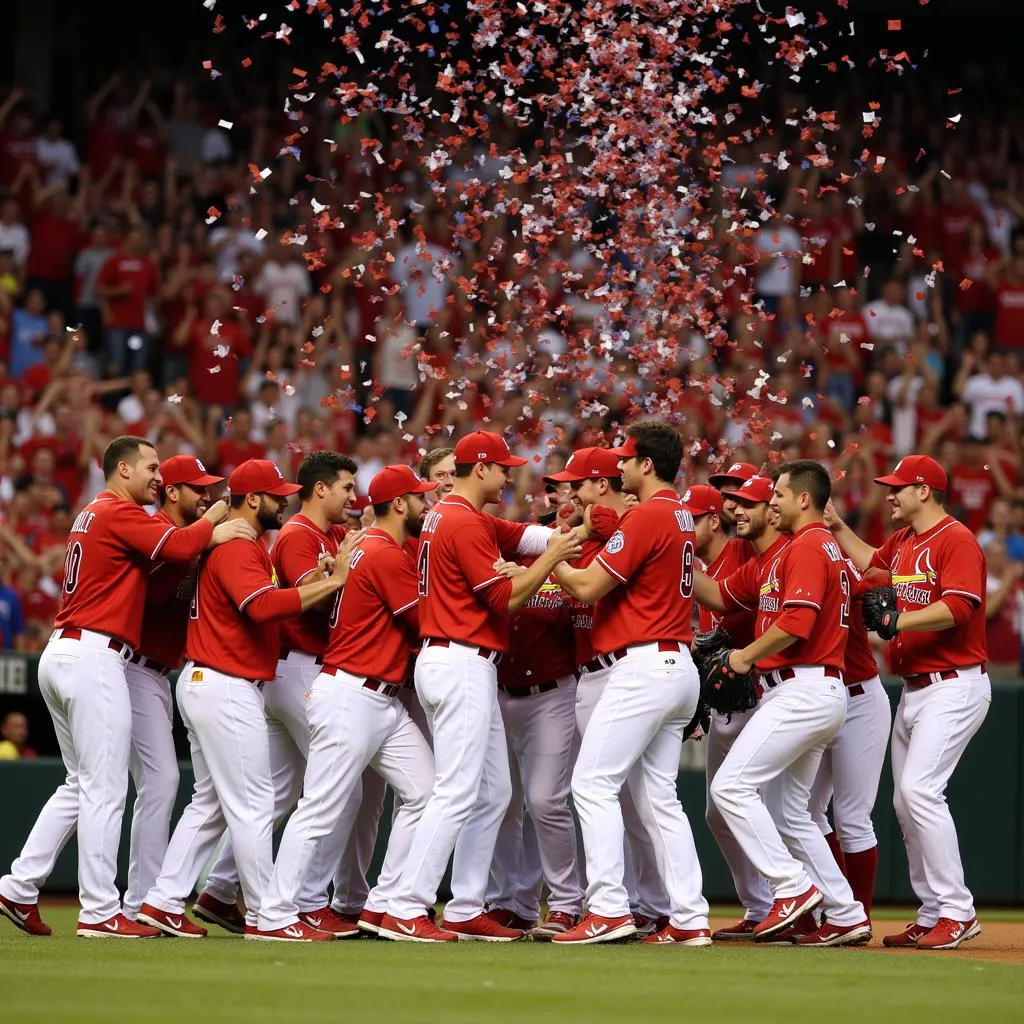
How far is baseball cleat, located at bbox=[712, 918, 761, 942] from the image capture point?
893 cm

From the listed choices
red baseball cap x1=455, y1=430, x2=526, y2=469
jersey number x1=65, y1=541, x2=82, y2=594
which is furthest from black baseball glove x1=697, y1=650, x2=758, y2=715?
jersey number x1=65, y1=541, x2=82, y2=594

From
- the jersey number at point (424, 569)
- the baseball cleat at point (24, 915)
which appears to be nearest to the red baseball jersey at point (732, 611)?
the jersey number at point (424, 569)

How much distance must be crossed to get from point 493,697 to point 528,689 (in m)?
Answer: 0.62

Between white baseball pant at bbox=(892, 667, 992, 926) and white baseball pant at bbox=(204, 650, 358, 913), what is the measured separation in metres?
2.65

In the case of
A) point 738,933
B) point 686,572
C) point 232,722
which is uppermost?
point 686,572

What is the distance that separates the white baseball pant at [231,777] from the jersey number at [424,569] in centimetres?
90

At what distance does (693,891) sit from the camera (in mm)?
8164

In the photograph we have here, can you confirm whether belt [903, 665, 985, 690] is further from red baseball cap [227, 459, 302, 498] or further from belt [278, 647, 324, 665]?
red baseball cap [227, 459, 302, 498]

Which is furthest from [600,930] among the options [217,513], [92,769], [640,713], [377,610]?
[217,513]

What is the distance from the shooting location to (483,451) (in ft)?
28.1

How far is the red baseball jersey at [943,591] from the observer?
8.77 metres

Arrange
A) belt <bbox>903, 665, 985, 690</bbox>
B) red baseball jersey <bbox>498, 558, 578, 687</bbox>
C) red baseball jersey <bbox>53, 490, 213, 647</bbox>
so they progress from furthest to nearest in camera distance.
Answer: red baseball jersey <bbox>498, 558, 578, 687</bbox> < belt <bbox>903, 665, 985, 690</bbox> < red baseball jersey <bbox>53, 490, 213, 647</bbox>

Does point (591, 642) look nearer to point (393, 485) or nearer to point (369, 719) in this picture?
point (369, 719)

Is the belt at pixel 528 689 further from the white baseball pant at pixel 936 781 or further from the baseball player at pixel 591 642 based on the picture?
the white baseball pant at pixel 936 781
